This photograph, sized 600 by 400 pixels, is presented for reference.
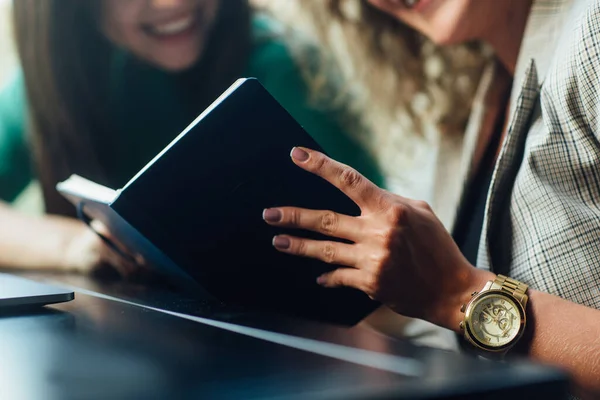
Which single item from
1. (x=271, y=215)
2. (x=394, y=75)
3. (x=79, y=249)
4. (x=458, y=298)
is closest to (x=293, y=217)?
(x=271, y=215)

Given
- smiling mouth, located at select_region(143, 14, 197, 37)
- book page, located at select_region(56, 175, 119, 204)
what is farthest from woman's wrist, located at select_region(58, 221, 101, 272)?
smiling mouth, located at select_region(143, 14, 197, 37)

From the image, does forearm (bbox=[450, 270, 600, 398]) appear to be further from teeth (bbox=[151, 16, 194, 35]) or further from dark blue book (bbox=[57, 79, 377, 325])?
teeth (bbox=[151, 16, 194, 35])

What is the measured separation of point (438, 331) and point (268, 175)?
23.1 inches

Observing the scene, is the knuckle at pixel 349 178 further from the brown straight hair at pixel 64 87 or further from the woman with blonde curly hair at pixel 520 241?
the brown straight hair at pixel 64 87

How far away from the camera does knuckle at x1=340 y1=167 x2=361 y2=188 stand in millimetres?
603

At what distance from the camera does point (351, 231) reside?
0.63 m

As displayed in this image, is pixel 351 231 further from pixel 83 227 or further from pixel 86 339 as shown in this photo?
pixel 83 227

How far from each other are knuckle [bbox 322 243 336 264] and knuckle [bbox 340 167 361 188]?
7 cm

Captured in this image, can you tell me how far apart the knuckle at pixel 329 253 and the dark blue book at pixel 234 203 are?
0.08 feet

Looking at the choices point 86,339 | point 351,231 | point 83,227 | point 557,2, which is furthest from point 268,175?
point 557,2

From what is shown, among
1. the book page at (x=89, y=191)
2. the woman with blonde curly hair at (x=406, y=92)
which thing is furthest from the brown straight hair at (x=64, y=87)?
the woman with blonde curly hair at (x=406, y=92)

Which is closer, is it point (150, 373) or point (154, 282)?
point (150, 373)

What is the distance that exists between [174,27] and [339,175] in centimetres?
60

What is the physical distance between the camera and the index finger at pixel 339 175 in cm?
58
